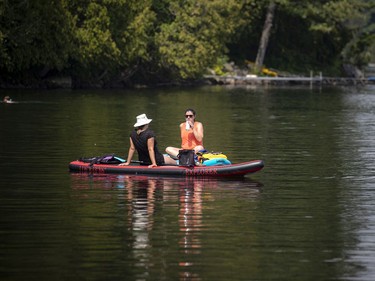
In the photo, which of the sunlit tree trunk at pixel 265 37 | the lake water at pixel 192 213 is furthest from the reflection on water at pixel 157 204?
the sunlit tree trunk at pixel 265 37

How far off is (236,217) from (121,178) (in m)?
5.40

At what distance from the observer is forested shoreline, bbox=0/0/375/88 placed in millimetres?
68062

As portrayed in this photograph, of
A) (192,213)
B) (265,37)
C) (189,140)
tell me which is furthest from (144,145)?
(265,37)

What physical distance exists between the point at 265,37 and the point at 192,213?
79522 mm

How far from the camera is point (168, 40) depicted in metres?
86.8

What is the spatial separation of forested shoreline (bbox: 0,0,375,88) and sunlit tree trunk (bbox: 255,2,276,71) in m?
0.08

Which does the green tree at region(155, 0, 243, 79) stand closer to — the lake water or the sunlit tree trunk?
the sunlit tree trunk

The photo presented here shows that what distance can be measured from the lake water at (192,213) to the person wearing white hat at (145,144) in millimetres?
485

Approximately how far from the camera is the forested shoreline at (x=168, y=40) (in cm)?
6806

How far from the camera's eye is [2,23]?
65188mm

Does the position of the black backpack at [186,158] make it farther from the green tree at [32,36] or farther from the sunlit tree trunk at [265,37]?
the sunlit tree trunk at [265,37]

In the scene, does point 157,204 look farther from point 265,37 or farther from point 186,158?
point 265,37

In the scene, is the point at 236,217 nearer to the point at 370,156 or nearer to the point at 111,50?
the point at 370,156

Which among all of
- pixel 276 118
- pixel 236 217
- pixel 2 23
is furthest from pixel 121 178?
pixel 2 23
